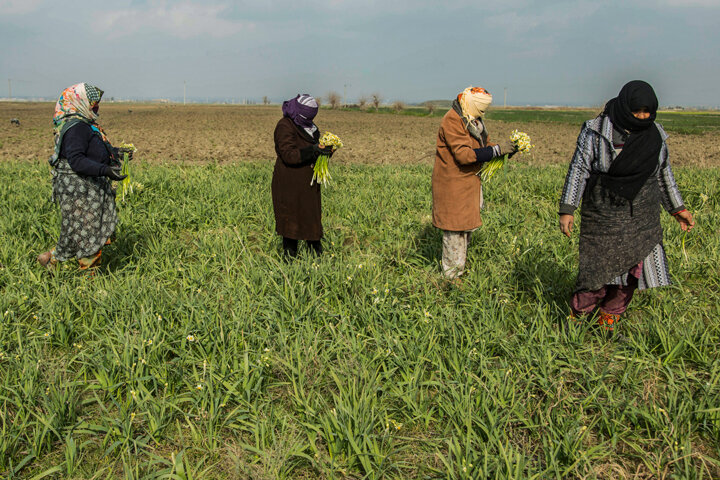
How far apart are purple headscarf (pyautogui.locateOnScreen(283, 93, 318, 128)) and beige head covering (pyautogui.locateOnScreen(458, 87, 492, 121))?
123 cm

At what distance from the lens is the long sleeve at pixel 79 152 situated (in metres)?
3.53

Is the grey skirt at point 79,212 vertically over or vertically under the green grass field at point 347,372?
over

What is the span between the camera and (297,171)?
412 cm

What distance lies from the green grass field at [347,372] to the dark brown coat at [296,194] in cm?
36

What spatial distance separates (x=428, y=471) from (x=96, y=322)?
7.65 feet

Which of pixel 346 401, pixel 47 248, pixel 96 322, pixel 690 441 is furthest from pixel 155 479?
pixel 47 248

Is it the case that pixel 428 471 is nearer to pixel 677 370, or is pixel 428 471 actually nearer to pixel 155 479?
pixel 155 479

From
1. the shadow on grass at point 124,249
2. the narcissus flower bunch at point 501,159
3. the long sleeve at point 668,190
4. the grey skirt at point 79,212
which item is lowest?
the shadow on grass at point 124,249

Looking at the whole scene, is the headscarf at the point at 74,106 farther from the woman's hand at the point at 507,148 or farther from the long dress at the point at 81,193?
the woman's hand at the point at 507,148

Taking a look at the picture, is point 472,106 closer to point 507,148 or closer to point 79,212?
point 507,148

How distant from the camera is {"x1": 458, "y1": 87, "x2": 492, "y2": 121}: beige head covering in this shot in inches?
139

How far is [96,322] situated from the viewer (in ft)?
10.2

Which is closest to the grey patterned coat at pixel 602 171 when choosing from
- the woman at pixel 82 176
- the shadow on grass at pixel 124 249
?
the woman at pixel 82 176

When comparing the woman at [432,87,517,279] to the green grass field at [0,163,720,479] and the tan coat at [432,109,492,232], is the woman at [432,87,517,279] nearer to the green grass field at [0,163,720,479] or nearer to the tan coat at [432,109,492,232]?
the tan coat at [432,109,492,232]
